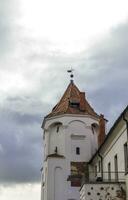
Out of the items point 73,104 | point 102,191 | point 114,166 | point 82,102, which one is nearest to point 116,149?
point 114,166

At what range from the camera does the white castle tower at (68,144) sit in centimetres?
5153

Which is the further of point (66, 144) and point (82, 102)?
point (82, 102)

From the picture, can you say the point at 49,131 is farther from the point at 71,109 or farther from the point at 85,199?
the point at 85,199

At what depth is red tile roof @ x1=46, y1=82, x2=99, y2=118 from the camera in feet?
183

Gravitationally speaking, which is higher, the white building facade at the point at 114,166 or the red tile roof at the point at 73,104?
the red tile roof at the point at 73,104

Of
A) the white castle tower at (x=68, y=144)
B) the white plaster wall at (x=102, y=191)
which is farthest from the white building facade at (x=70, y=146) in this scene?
the white plaster wall at (x=102, y=191)

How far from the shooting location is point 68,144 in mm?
53750

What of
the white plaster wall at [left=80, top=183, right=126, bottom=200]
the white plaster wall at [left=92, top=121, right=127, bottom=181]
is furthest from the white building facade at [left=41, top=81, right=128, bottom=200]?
the white plaster wall at [left=80, top=183, right=126, bottom=200]

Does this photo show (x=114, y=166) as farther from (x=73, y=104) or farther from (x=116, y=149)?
(x=73, y=104)

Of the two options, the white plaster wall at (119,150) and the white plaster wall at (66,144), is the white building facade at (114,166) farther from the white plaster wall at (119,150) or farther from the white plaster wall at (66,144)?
the white plaster wall at (66,144)

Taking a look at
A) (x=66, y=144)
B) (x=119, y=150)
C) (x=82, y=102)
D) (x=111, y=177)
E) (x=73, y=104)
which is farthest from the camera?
(x=82, y=102)

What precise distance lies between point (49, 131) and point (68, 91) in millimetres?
6970

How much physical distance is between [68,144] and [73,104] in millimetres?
5706

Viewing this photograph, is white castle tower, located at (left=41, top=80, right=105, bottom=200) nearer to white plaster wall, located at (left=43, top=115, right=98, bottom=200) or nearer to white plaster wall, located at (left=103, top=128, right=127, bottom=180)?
white plaster wall, located at (left=43, top=115, right=98, bottom=200)
